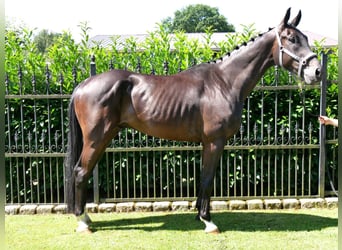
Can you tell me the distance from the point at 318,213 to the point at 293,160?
93 centimetres

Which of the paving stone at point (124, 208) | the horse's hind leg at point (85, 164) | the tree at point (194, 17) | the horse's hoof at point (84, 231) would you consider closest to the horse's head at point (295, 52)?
the horse's hind leg at point (85, 164)

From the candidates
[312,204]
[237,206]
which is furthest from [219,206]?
[312,204]

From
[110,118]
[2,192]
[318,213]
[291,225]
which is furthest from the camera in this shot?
[318,213]

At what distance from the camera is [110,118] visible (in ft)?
14.6

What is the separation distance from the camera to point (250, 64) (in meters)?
4.60

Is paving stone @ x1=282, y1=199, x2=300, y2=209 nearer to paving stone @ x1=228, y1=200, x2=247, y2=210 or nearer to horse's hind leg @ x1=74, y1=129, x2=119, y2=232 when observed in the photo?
paving stone @ x1=228, y1=200, x2=247, y2=210

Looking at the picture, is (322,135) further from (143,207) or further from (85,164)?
(85,164)

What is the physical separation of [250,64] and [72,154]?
2565mm

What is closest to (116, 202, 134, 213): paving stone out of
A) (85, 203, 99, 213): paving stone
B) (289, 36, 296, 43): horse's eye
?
(85, 203, 99, 213): paving stone

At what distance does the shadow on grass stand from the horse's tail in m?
0.51

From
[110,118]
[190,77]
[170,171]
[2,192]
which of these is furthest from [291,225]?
[2,192]

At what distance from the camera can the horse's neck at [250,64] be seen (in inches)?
180

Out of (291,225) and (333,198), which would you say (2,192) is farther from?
(333,198)

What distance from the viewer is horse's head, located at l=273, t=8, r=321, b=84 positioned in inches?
168
